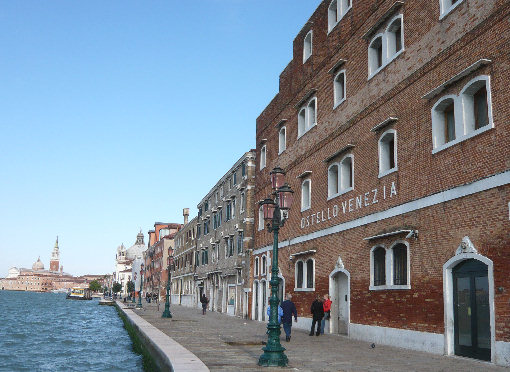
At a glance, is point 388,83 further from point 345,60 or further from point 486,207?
point 486,207

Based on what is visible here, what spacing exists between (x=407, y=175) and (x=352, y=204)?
3.60m

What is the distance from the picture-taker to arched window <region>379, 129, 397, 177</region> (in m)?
16.5

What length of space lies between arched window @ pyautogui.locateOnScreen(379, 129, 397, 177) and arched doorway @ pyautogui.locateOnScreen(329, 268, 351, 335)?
4.10m

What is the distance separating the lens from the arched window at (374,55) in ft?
58.3

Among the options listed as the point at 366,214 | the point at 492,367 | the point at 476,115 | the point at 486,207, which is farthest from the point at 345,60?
the point at 492,367

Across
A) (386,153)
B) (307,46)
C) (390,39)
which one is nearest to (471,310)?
(386,153)

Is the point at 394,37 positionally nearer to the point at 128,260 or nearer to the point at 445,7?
the point at 445,7

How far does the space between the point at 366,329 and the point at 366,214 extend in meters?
3.66

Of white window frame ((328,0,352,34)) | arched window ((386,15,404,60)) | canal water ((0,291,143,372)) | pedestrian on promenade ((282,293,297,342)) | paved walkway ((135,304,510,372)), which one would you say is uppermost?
white window frame ((328,0,352,34))

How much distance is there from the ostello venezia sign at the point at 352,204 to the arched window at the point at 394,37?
13.8 ft

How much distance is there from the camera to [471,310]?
12.3m

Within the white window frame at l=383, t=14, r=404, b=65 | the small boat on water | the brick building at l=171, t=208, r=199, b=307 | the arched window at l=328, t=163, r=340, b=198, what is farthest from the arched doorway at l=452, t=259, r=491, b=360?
the small boat on water

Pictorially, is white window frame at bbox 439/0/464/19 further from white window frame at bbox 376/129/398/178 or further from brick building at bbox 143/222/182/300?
brick building at bbox 143/222/182/300

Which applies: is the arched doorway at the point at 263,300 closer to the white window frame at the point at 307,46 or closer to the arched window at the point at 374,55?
the white window frame at the point at 307,46
